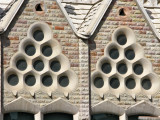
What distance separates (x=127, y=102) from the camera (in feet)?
147

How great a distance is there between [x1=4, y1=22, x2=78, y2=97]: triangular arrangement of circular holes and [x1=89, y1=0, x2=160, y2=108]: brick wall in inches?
57.0

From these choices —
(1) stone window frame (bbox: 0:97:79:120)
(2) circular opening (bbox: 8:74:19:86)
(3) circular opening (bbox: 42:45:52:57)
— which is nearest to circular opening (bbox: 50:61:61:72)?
(3) circular opening (bbox: 42:45:52:57)

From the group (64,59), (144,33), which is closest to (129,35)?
(144,33)

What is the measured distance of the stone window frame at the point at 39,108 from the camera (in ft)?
141

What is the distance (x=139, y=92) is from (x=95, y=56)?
2.82 meters

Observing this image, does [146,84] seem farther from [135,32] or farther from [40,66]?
[40,66]

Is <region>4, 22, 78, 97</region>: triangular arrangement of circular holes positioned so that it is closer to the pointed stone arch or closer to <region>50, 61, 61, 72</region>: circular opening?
<region>50, 61, 61, 72</region>: circular opening

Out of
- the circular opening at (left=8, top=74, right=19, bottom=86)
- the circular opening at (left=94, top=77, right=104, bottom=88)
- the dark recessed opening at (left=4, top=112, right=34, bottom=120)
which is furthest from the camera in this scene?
the circular opening at (left=94, top=77, right=104, bottom=88)

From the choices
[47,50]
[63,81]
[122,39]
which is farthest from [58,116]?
[122,39]

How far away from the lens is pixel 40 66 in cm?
4412

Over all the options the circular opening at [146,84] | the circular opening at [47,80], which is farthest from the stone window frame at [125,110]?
the circular opening at [47,80]

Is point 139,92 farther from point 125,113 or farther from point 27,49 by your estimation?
point 27,49

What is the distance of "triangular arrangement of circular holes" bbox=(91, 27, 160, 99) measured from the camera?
44750 mm

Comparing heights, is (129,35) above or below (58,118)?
above
